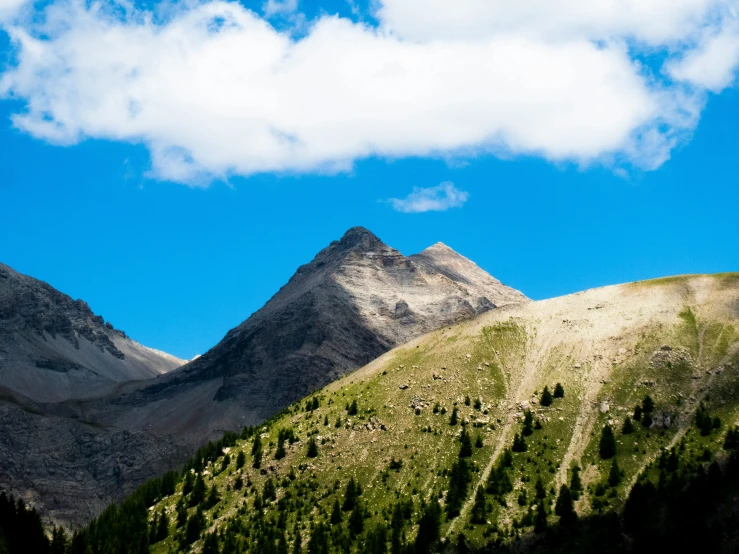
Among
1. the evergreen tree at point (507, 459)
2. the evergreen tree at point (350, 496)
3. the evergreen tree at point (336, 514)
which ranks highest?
the evergreen tree at point (507, 459)

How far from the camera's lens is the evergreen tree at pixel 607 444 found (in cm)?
18525

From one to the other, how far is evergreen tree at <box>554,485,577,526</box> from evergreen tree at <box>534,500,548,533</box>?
8.81 feet

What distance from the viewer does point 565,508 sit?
168 m

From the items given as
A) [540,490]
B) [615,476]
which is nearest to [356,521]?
[540,490]

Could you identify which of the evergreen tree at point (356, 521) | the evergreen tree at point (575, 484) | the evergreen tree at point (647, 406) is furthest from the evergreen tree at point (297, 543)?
the evergreen tree at point (647, 406)

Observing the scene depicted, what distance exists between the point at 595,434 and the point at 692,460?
2412cm

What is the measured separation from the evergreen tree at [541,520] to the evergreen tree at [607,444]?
22.1 m

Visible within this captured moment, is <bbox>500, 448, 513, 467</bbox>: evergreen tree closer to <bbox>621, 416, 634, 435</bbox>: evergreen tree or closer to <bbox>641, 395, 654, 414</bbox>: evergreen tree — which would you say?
<bbox>621, 416, 634, 435</bbox>: evergreen tree

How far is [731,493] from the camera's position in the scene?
15962 centimetres

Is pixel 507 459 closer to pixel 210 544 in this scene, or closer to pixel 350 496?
pixel 350 496

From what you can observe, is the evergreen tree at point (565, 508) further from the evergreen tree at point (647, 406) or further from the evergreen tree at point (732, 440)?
the evergreen tree at point (647, 406)

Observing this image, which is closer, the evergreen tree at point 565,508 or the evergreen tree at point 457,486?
the evergreen tree at point 565,508

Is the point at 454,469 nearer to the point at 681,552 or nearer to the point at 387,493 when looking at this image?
the point at 387,493

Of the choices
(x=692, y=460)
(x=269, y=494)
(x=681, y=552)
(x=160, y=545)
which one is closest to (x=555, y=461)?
(x=692, y=460)
